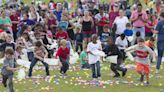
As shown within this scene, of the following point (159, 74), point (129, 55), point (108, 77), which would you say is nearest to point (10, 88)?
point (108, 77)

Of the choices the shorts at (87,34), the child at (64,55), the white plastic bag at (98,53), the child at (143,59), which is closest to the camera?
the child at (143,59)

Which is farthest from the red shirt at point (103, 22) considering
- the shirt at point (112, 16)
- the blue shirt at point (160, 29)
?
the blue shirt at point (160, 29)

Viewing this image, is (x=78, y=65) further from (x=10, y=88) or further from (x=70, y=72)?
(x=10, y=88)

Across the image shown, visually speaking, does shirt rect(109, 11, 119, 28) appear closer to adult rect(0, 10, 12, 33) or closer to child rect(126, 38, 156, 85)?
adult rect(0, 10, 12, 33)

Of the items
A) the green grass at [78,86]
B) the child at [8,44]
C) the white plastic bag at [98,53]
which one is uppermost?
the child at [8,44]

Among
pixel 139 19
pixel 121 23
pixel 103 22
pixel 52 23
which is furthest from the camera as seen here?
pixel 103 22

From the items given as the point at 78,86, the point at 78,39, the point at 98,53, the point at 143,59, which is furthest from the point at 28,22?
the point at 143,59

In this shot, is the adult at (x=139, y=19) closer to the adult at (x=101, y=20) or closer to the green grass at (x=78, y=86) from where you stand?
the adult at (x=101, y=20)

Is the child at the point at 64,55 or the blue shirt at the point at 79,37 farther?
the blue shirt at the point at 79,37

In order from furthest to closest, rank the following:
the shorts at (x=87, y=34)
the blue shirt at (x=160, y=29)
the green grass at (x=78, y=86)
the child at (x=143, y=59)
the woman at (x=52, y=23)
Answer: the woman at (x=52, y=23) → the shorts at (x=87, y=34) → the blue shirt at (x=160, y=29) → the child at (x=143, y=59) → the green grass at (x=78, y=86)

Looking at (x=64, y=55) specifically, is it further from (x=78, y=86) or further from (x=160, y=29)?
(x=160, y=29)

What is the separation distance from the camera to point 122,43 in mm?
20719

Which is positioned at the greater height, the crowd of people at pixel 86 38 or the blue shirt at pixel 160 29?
the blue shirt at pixel 160 29

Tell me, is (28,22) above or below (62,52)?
above
